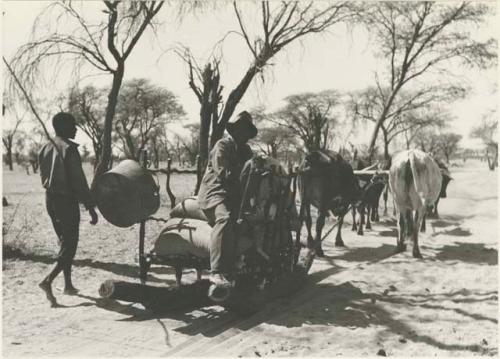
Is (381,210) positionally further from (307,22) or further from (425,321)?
(425,321)

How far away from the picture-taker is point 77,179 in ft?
18.4

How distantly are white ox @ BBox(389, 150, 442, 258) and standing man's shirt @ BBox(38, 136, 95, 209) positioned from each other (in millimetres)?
5254

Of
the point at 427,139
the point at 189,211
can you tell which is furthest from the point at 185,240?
the point at 427,139

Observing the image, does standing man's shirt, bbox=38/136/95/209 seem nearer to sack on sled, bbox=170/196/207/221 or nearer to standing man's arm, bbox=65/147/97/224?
standing man's arm, bbox=65/147/97/224

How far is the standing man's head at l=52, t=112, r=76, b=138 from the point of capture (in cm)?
567

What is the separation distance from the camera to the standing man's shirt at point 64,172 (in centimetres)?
558

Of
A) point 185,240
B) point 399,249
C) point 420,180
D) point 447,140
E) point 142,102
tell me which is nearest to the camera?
point 185,240

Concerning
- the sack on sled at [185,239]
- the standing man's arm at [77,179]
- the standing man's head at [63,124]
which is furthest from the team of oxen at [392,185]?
the standing man's head at [63,124]

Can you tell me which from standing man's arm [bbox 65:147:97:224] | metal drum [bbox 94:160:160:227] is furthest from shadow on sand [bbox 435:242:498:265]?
standing man's arm [bbox 65:147:97:224]

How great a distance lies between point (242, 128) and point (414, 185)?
4.37 metres

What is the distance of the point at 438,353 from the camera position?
4.25m

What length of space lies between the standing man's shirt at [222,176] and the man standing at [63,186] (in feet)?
4.17

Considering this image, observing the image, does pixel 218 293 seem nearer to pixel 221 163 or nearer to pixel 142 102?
pixel 221 163

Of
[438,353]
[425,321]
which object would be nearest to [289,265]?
[425,321]
